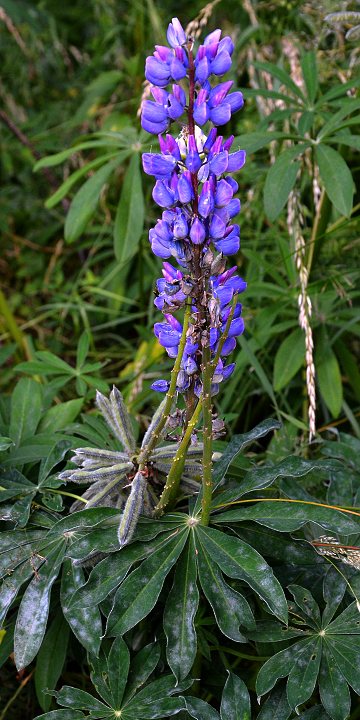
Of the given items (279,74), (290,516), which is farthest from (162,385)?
(279,74)

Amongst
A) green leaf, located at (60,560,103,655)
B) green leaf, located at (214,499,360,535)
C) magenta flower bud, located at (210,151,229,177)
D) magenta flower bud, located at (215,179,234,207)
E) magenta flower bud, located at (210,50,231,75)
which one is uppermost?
magenta flower bud, located at (210,50,231,75)

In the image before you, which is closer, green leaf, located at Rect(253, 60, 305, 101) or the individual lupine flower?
the individual lupine flower

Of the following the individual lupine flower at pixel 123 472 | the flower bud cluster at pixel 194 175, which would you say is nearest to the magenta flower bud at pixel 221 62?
the flower bud cluster at pixel 194 175

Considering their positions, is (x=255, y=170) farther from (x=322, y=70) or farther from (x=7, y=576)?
(x=7, y=576)

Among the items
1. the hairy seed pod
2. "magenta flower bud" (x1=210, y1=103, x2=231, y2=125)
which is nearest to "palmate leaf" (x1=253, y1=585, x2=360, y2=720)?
the hairy seed pod

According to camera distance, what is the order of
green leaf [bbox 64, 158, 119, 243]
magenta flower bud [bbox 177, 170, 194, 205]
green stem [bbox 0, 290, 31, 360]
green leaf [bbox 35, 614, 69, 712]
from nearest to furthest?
magenta flower bud [bbox 177, 170, 194, 205] < green leaf [bbox 35, 614, 69, 712] < green leaf [bbox 64, 158, 119, 243] < green stem [bbox 0, 290, 31, 360]

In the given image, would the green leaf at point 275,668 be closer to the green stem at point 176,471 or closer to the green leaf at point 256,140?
the green stem at point 176,471

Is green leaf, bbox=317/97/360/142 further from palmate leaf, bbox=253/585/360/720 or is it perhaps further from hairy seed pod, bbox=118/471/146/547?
palmate leaf, bbox=253/585/360/720
